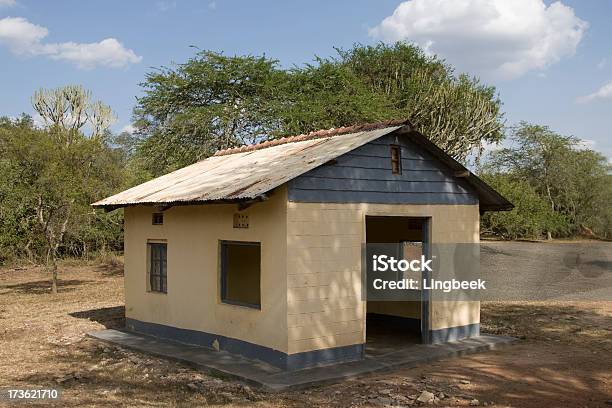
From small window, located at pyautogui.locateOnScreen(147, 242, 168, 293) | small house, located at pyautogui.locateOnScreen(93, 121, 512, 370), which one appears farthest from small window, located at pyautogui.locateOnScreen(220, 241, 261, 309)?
small house, located at pyautogui.locateOnScreen(93, 121, 512, 370)

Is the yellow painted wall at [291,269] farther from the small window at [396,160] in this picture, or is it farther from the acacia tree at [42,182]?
the acacia tree at [42,182]

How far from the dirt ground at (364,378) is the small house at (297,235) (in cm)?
93

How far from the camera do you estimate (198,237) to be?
1025cm

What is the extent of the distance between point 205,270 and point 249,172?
1.85m

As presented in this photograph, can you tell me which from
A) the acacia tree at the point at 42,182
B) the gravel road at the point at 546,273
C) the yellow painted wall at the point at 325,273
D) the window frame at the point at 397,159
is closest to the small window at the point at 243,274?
the yellow painted wall at the point at 325,273

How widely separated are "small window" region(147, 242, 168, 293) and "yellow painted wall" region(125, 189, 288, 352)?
137 mm

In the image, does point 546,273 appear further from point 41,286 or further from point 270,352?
point 41,286

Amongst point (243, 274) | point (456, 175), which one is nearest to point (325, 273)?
point (456, 175)

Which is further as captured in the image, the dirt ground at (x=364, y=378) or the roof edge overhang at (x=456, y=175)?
the roof edge overhang at (x=456, y=175)

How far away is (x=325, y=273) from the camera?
8.82 m

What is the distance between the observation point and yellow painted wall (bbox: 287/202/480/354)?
847cm

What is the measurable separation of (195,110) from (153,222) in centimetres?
1362

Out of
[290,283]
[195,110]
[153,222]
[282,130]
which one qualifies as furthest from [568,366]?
[195,110]

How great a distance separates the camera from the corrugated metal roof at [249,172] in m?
8.64
